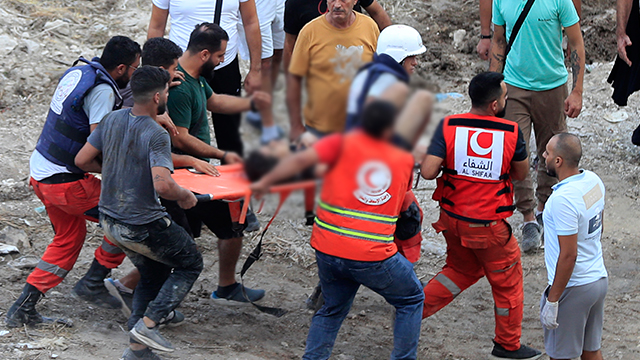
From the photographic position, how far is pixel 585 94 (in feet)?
26.3

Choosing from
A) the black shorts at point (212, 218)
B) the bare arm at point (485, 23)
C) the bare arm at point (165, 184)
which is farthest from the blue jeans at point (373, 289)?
the bare arm at point (485, 23)

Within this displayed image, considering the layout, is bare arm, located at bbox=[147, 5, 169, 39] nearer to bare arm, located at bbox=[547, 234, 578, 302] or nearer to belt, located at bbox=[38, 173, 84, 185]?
belt, located at bbox=[38, 173, 84, 185]

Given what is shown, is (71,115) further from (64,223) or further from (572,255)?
(572,255)

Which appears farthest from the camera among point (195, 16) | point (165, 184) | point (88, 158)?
point (195, 16)

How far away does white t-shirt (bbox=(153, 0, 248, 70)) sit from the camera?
16.0 ft

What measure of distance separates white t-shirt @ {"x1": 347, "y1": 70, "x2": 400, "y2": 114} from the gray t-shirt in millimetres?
2128

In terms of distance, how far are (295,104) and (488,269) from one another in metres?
2.84

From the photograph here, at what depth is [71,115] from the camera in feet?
12.8

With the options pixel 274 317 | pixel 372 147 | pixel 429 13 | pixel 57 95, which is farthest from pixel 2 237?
pixel 429 13

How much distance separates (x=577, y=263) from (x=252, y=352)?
206cm

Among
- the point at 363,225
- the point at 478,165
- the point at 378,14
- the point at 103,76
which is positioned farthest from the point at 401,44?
the point at 378,14

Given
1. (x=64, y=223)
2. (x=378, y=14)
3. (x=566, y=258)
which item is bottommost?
(x=64, y=223)

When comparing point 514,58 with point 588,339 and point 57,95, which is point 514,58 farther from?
point 57,95

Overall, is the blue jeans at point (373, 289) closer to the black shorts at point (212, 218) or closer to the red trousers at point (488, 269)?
the red trousers at point (488, 269)
